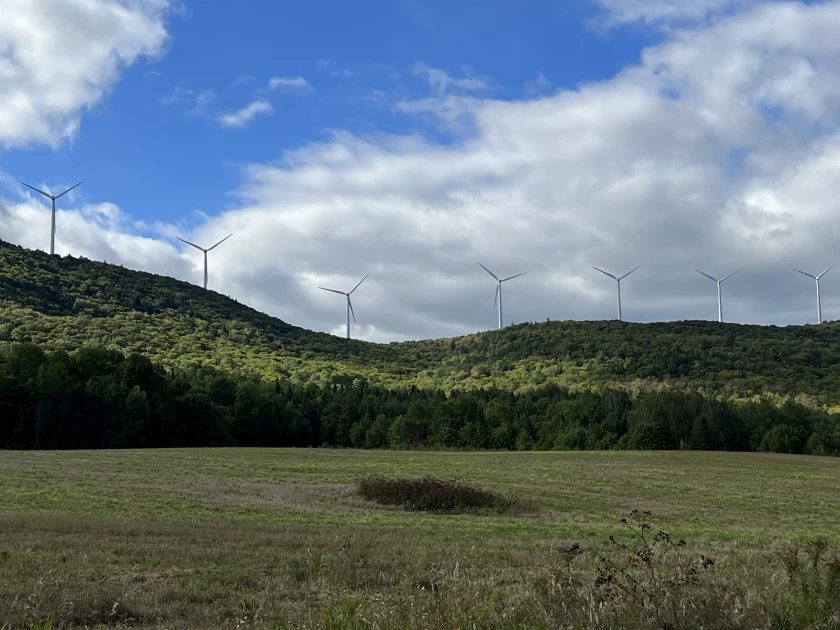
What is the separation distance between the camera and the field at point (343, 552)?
9.23 meters

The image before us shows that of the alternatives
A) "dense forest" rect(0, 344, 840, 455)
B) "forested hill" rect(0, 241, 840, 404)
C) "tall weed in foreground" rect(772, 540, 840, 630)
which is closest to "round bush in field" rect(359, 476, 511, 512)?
"tall weed in foreground" rect(772, 540, 840, 630)

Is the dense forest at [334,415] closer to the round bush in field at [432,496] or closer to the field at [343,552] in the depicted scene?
the field at [343,552]

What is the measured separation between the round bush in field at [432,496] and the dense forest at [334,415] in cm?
6325

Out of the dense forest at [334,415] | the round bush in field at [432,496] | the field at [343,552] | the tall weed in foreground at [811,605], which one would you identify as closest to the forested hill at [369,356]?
the dense forest at [334,415]

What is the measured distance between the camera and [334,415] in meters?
125

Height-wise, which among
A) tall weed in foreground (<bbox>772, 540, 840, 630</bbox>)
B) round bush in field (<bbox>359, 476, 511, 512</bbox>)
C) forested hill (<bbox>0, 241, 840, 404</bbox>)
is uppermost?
forested hill (<bbox>0, 241, 840, 404</bbox>)

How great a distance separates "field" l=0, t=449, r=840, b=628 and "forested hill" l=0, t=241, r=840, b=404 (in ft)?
324

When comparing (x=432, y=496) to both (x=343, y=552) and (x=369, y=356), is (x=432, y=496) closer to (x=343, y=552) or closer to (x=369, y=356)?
Answer: (x=343, y=552)

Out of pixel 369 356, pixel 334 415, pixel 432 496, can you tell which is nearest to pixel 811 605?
pixel 432 496

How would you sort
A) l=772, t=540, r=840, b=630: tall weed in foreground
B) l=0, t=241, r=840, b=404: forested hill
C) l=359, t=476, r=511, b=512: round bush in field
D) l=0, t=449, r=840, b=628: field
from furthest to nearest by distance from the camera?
1. l=0, t=241, r=840, b=404: forested hill
2. l=359, t=476, r=511, b=512: round bush in field
3. l=0, t=449, r=840, b=628: field
4. l=772, t=540, r=840, b=630: tall weed in foreground

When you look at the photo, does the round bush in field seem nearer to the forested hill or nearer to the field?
the field

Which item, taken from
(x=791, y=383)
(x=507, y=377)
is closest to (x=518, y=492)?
(x=791, y=383)

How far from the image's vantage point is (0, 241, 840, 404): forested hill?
138750 millimetres

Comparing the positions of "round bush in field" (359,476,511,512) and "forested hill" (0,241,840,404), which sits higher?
"forested hill" (0,241,840,404)
